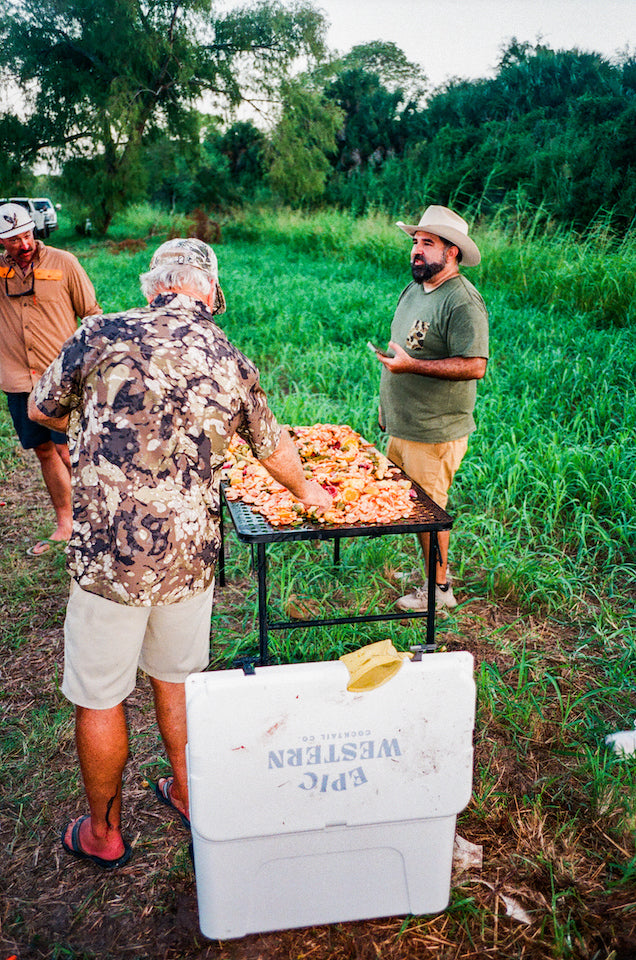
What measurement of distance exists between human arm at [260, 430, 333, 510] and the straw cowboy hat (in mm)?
1556

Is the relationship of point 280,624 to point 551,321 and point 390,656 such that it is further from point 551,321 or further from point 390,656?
point 551,321

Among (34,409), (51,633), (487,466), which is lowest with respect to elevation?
(51,633)

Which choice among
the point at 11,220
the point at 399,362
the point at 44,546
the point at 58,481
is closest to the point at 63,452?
the point at 58,481

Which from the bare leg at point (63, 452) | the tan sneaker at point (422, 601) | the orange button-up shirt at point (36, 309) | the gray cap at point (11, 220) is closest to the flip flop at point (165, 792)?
A: the tan sneaker at point (422, 601)

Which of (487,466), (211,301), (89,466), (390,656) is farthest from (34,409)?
(487,466)

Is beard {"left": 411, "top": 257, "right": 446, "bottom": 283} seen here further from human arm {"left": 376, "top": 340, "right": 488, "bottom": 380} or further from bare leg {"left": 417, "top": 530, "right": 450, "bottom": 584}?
bare leg {"left": 417, "top": 530, "right": 450, "bottom": 584}

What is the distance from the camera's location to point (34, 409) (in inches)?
74.4

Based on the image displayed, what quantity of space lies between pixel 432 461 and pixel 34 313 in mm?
2388

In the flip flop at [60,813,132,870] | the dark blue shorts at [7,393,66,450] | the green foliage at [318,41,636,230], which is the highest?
the green foliage at [318,41,636,230]

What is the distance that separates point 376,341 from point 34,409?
629cm

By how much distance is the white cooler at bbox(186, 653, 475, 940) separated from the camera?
178cm

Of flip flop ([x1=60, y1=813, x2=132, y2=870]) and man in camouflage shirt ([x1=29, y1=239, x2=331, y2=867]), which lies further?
flip flop ([x1=60, y1=813, x2=132, y2=870])

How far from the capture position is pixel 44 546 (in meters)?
4.34

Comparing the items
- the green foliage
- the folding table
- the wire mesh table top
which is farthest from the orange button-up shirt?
the green foliage
